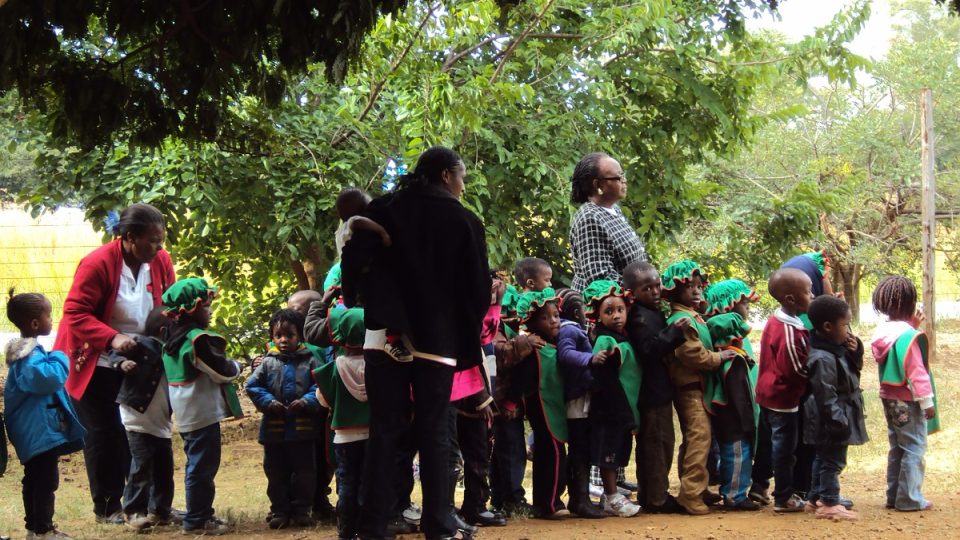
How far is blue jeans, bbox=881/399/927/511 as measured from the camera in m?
6.59

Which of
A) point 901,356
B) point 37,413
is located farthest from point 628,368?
point 37,413

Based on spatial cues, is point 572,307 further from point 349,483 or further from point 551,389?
point 349,483

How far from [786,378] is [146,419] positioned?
365 cm

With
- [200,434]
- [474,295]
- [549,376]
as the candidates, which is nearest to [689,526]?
[549,376]

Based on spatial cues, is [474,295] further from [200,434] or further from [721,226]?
[721,226]

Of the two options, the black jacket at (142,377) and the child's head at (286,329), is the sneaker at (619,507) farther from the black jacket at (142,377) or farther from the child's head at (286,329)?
the black jacket at (142,377)

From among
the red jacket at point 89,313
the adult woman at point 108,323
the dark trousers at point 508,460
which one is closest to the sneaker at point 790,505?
the dark trousers at point 508,460

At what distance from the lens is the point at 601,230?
22.3ft

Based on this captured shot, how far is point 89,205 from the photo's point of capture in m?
9.11

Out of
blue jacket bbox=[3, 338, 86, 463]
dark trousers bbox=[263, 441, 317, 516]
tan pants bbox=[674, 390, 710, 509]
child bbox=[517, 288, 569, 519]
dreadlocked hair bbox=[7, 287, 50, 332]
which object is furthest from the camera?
tan pants bbox=[674, 390, 710, 509]

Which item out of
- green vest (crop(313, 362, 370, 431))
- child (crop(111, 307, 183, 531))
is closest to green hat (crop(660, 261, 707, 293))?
green vest (crop(313, 362, 370, 431))

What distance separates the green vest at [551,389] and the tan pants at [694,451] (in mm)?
745

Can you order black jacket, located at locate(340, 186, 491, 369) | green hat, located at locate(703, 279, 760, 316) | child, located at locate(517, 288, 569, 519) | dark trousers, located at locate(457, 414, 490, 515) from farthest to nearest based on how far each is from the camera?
green hat, located at locate(703, 279, 760, 316)
child, located at locate(517, 288, 569, 519)
dark trousers, located at locate(457, 414, 490, 515)
black jacket, located at locate(340, 186, 491, 369)

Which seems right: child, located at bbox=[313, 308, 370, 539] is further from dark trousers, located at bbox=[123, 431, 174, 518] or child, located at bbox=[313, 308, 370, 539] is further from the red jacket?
the red jacket
